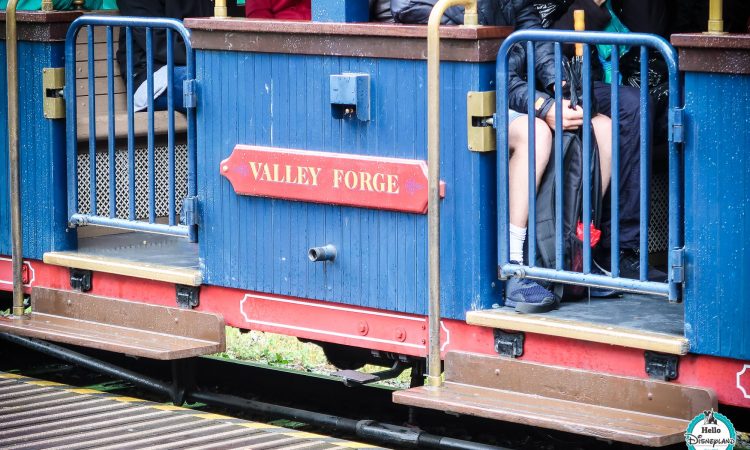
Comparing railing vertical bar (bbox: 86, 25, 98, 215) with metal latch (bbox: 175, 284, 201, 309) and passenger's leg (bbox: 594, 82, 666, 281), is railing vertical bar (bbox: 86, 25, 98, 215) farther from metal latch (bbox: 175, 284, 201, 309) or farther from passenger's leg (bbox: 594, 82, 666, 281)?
passenger's leg (bbox: 594, 82, 666, 281)

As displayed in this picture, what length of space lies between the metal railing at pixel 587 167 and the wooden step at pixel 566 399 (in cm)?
31

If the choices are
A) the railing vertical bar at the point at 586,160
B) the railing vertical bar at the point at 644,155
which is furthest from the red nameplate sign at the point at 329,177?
the railing vertical bar at the point at 644,155

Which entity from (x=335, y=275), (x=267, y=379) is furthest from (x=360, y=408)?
(x=335, y=275)

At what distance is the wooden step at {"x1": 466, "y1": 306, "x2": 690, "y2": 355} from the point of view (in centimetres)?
452

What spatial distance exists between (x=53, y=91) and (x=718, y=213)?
10.5 ft

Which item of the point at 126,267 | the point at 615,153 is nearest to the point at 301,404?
the point at 126,267

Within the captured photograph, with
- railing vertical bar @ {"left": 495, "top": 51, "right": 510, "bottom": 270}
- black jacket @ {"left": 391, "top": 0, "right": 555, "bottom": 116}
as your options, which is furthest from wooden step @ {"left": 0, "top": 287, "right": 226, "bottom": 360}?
black jacket @ {"left": 391, "top": 0, "right": 555, "bottom": 116}

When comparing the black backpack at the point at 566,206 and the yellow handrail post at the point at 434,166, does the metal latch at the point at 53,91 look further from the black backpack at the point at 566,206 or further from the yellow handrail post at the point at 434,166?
the black backpack at the point at 566,206

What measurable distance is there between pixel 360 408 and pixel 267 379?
59 centimetres

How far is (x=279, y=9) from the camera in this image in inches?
251

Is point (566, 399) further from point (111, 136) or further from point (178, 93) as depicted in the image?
point (178, 93)

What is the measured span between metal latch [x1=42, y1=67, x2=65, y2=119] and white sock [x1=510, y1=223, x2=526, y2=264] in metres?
2.32

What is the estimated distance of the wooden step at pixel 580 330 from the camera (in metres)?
4.52

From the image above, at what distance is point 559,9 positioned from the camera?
221 inches
